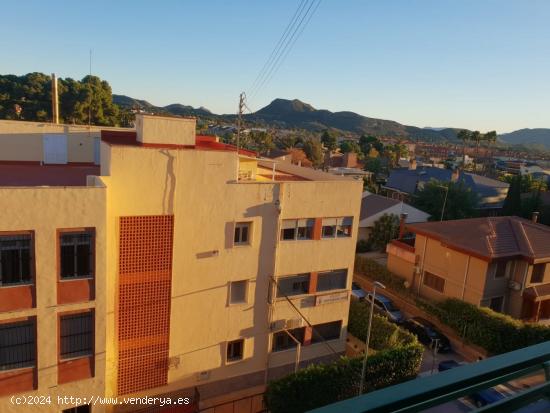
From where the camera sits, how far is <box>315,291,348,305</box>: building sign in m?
17.2

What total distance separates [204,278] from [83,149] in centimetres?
962

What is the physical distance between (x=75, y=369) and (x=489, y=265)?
65.2 ft

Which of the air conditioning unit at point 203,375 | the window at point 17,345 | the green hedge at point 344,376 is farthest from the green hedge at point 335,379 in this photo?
the window at point 17,345

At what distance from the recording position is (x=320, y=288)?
17391 mm

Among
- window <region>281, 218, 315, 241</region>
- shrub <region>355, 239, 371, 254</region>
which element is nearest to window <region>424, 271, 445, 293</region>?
shrub <region>355, 239, 371, 254</region>

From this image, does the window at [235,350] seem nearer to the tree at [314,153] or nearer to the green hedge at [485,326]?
the green hedge at [485,326]

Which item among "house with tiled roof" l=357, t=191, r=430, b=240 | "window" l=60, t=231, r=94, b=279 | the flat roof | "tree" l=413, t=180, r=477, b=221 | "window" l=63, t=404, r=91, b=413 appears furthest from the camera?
"tree" l=413, t=180, r=477, b=221

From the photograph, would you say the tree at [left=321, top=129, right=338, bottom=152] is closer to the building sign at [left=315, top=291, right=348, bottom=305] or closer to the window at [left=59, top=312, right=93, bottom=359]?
the building sign at [left=315, top=291, right=348, bottom=305]

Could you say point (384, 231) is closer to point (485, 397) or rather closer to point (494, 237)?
point (494, 237)

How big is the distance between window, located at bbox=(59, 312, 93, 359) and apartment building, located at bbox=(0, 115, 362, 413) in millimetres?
32

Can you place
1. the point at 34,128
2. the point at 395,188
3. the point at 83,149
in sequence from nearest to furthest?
the point at 34,128, the point at 83,149, the point at 395,188

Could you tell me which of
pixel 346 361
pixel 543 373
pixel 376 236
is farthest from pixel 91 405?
pixel 376 236

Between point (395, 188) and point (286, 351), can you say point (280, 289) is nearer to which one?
point (286, 351)

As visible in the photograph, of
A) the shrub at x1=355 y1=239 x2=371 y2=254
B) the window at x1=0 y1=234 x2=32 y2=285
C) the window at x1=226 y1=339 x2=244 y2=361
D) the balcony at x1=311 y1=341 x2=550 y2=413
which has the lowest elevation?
the shrub at x1=355 y1=239 x2=371 y2=254
